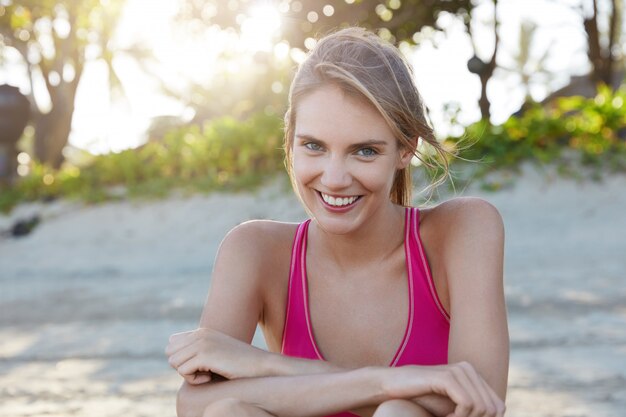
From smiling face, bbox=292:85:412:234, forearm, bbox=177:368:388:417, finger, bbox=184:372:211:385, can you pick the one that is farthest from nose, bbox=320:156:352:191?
finger, bbox=184:372:211:385

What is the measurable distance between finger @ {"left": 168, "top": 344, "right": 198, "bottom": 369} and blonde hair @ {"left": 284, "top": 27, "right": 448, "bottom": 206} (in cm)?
69

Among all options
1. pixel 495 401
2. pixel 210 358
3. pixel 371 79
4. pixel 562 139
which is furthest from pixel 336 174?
pixel 562 139

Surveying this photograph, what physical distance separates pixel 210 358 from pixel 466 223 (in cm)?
82

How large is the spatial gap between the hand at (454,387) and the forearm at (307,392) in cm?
5

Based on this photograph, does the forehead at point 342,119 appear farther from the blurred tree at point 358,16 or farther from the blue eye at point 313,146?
the blurred tree at point 358,16

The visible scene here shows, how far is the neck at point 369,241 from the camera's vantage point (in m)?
2.58

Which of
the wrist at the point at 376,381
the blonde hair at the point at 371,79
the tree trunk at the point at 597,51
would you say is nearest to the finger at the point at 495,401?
the wrist at the point at 376,381

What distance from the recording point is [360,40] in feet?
7.80

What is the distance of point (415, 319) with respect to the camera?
2521mm

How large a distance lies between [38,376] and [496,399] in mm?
3617

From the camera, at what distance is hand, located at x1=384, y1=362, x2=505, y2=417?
6.84 ft

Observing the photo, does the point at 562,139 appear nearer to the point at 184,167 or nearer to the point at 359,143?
the point at 184,167

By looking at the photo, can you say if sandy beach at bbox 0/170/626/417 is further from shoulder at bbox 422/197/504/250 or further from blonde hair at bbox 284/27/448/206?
blonde hair at bbox 284/27/448/206

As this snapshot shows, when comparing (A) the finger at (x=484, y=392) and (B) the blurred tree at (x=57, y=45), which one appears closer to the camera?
(A) the finger at (x=484, y=392)
